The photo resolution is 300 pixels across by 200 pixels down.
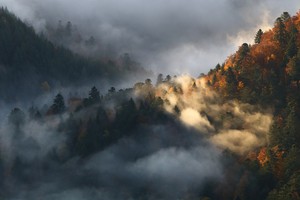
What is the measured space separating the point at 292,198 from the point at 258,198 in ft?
67.8

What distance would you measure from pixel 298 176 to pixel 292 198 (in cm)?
1095

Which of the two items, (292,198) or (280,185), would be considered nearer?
(292,198)

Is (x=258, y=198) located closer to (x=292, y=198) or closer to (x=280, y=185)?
(x=280, y=185)

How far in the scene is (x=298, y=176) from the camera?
189 metres

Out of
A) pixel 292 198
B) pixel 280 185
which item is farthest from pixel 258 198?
pixel 292 198

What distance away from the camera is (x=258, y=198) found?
199250mm

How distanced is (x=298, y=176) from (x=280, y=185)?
1056 cm

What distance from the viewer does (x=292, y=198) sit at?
179750mm

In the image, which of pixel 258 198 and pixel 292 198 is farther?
pixel 258 198

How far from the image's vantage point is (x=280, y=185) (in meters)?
198

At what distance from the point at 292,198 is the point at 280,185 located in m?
18.3
